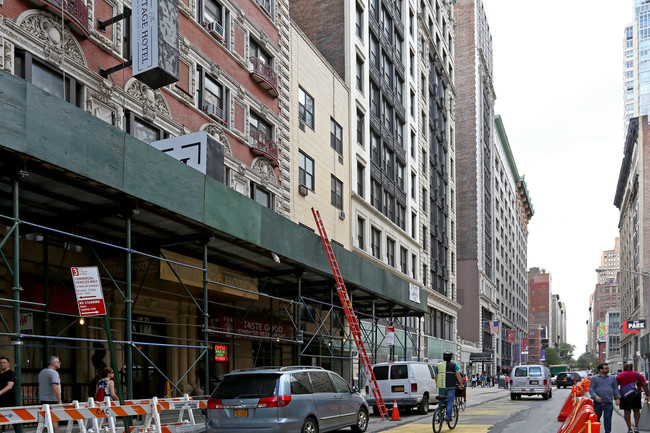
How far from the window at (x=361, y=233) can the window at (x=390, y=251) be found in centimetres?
453

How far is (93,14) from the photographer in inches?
717

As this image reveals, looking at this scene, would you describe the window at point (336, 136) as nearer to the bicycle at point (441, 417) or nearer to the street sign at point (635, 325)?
the bicycle at point (441, 417)

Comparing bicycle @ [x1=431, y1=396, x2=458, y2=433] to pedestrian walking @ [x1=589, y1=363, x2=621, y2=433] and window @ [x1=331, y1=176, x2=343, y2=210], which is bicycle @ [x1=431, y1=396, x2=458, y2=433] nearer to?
pedestrian walking @ [x1=589, y1=363, x2=621, y2=433]

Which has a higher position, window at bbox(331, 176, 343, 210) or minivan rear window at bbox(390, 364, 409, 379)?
window at bbox(331, 176, 343, 210)

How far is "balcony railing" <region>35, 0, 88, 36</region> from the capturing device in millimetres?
16438

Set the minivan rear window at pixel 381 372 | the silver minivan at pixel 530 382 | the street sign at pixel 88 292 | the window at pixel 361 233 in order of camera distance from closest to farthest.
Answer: the street sign at pixel 88 292, the minivan rear window at pixel 381 372, the silver minivan at pixel 530 382, the window at pixel 361 233

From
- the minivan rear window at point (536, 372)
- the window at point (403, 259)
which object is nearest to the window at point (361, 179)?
the window at point (403, 259)

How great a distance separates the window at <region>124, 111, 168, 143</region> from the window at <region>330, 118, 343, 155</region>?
1610cm

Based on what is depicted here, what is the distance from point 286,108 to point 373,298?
30.4 feet

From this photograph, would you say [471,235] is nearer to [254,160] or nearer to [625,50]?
[254,160]

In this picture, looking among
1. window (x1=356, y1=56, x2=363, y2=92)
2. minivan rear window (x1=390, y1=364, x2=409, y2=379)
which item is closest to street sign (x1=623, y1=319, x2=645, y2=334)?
window (x1=356, y1=56, x2=363, y2=92)

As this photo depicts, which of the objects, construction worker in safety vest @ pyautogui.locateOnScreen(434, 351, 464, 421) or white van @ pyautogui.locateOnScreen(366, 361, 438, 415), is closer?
construction worker in safety vest @ pyautogui.locateOnScreen(434, 351, 464, 421)

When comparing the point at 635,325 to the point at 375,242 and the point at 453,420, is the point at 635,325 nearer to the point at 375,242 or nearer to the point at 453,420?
the point at 375,242

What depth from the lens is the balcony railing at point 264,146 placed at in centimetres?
2633
